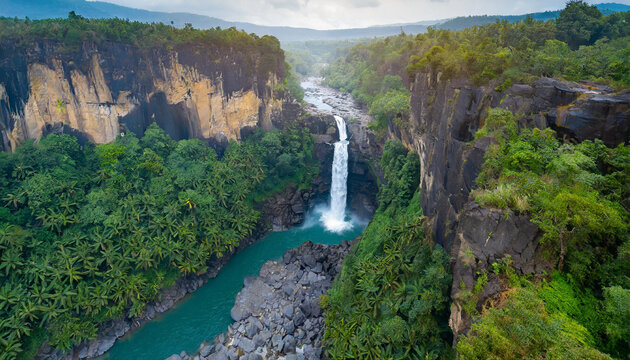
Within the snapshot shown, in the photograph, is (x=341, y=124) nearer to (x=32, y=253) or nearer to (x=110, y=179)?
(x=110, y=179)

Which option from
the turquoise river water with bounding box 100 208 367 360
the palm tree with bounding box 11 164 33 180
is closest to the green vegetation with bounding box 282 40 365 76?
the turquoise river water with bounding box 100 208 367 360

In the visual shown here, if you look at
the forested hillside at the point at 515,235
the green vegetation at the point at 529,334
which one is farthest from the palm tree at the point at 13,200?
the green vegetation at the point at 529,334

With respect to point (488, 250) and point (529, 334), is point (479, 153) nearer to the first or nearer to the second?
point (488, 250)

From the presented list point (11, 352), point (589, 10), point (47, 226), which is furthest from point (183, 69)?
point (589, 10)

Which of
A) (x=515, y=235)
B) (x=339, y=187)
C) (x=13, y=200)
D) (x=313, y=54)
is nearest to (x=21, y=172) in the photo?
(x=13, y=200)

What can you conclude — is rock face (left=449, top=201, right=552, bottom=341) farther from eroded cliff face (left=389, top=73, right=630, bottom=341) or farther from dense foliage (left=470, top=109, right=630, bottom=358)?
dense foliage (left=470, top=109, right=630, bottom=358)

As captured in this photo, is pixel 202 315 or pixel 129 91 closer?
pixel 202 315
